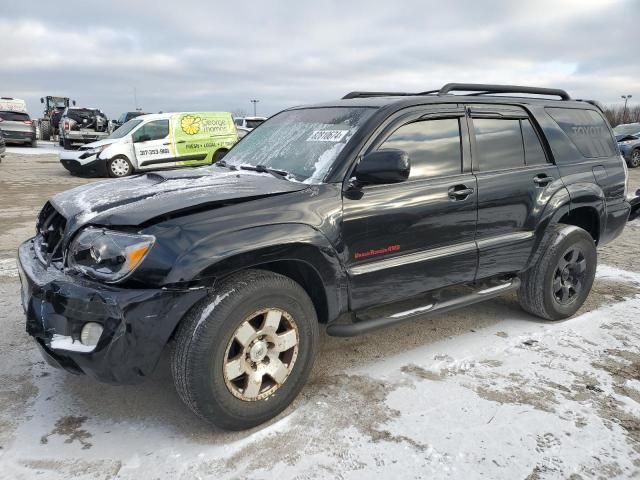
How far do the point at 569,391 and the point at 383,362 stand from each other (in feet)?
3.65

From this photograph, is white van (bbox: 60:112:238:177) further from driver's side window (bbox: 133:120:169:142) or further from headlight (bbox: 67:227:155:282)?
headlight (bbox: 67:227:155:282)

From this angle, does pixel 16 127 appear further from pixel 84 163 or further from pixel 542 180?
pixel 542 180

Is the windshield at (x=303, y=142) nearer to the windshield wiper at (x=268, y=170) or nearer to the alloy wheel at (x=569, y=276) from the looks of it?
the windshield wiper at (x=268, y=170)

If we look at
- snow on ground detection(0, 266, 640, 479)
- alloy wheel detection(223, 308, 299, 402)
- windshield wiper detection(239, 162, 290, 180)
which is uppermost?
windshield wiper detection(239, 162, 290, 180)

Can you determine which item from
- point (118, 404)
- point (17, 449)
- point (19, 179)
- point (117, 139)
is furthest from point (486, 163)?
point (19, 179)

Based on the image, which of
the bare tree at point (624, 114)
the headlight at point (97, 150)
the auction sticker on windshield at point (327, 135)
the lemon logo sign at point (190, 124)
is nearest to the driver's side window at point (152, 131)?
the lemon logo sign at point (190, 124)

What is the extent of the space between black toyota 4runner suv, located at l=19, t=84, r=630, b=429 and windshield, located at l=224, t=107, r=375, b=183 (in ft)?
0.05

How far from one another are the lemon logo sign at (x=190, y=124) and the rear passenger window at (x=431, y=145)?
11.1 meters

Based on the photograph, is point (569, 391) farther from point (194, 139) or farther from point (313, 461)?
point (194, 139)

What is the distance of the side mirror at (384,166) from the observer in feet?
9.25

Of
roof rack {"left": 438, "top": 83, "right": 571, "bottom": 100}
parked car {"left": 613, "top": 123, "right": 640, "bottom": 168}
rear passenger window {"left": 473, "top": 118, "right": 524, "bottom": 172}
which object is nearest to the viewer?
rear passenger window {"left": 473, "top": 118, "right": 524, "bottom": 172}

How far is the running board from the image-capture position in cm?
307

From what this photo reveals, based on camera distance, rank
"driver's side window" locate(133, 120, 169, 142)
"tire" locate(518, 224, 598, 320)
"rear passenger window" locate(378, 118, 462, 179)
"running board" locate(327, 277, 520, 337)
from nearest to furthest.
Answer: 1. "running board" locate(327, 277, 520, 337)
2. "rear passenger window" locate(378, 118, 462, 179)
3. "tire" locate(518, 224, 598, 320)
4. "driver's side window" locate(133, 120, 169, 142)

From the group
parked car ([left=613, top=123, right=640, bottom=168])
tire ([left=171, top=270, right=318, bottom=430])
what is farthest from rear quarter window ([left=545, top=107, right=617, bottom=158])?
parked car ([left=613, top=123, right=640, bottom=168])
